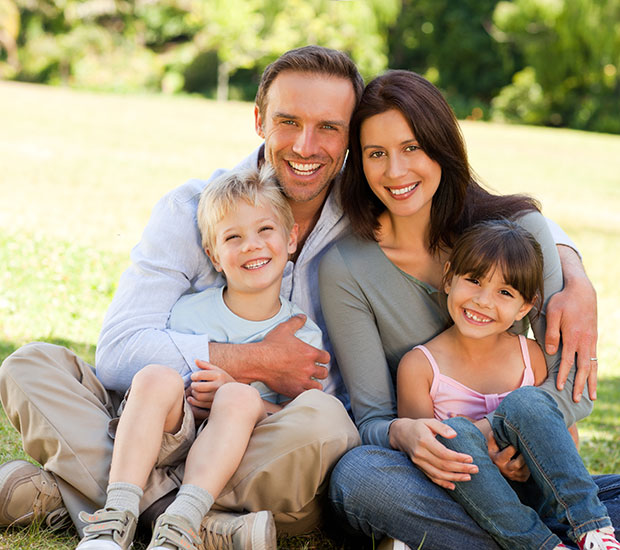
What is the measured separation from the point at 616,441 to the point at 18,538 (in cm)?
327

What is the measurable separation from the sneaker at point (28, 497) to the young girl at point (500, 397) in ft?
4.14

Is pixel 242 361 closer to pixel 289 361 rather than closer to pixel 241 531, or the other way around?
pixel 289 361

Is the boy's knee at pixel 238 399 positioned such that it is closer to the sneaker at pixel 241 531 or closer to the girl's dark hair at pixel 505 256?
the sneaker at pixel 241 531

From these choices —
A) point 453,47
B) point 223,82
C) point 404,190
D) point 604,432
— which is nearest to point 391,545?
point 404,190

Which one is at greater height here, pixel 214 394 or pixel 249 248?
pixel 249 248

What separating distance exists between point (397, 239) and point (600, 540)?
1.38 meters

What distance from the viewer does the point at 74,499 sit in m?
2.70

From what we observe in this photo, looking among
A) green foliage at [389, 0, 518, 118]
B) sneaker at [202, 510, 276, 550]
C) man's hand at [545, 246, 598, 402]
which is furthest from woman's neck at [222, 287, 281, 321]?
green foliage at [389, 0, 518, 118]

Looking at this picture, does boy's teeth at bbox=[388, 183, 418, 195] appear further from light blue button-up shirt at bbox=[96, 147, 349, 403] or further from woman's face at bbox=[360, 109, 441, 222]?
light blue button-up shirt at bbox=[96, 147, 349, 403]

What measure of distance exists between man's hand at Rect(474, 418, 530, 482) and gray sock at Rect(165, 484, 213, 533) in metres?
0.97

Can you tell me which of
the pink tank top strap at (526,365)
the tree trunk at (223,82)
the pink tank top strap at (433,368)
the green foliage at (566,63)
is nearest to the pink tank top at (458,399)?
the pink tank top strap at (433,368)

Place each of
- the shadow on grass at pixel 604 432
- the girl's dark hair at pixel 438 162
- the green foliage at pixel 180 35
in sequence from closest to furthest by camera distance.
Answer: the girl's dark hair at pixel 438 162, the shadow on grass at pixel 604 432, the green foliage at pixel 180 35

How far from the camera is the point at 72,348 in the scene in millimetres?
5047

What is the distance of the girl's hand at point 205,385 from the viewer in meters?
2.81
